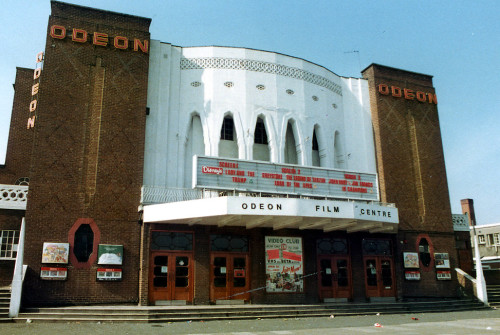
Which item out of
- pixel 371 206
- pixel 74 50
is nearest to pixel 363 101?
pixel 371 206

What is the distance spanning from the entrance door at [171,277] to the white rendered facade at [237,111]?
3474 millimetres

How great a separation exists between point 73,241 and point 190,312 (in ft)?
19.1

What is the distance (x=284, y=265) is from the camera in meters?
20.7

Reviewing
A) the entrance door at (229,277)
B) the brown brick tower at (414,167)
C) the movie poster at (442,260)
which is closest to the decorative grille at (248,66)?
the brown brick tower at (414,167)

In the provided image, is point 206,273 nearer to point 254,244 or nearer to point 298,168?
point 254,244

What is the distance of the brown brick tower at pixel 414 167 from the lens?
24234mm

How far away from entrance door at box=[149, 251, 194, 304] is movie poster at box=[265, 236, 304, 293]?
356 cm

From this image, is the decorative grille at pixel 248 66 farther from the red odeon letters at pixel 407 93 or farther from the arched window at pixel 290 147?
the red odeon letters at pixel 407 93

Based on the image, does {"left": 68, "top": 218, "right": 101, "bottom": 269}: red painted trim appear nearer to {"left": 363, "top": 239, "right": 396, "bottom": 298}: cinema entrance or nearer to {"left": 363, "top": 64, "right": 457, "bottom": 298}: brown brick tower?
{"left": 363, "top": 239, "right": 396, "bottom": 298}: cinema entrance

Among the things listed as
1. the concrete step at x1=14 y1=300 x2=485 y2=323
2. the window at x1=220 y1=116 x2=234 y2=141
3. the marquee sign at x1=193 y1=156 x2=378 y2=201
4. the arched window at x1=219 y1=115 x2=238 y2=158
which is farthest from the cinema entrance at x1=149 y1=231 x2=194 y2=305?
the window at x1=220 y1=116 x2=234 y2=141

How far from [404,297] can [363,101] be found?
36.0 ft

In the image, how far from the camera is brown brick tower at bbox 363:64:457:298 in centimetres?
2423

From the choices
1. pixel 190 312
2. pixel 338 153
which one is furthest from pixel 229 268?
pixel 338 153

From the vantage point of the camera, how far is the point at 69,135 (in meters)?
19.5
